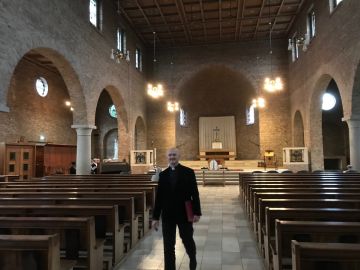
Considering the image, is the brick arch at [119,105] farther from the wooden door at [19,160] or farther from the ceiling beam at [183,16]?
the ceiling beam at [183,16]

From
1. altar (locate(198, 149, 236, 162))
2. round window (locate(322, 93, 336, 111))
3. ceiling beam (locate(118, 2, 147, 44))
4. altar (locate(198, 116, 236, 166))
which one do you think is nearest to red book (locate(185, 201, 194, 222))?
ceiling beam (locate(118, 2, 147, 44))

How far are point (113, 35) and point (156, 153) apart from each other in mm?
Answer: 8338

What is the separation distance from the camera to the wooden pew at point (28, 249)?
2295mm

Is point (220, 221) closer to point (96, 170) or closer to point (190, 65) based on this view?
point (96, 170)

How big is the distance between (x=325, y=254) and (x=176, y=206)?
5.78 ft

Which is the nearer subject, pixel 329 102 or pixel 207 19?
pixel 207 19

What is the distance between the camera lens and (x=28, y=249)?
232cm

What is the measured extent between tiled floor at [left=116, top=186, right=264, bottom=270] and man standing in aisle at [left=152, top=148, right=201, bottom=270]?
2.20 feet

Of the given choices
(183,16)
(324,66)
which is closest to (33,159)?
(183,16)

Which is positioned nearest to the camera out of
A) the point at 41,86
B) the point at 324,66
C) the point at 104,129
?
the point at 324,66

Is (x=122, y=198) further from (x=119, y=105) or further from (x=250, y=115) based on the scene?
(x=250, y=115)

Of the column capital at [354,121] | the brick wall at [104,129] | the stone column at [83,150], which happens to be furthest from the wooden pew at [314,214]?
the brick wall at [104,129]

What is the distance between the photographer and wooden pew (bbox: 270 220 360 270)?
254cm

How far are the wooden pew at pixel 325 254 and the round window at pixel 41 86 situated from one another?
58.6 feet
